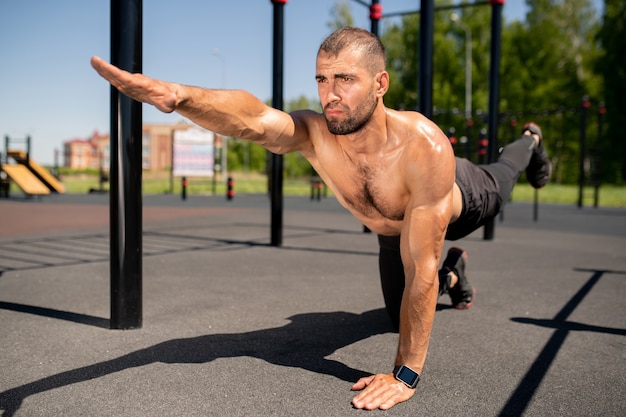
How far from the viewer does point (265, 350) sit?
9.41 ft

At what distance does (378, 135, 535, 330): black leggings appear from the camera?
9.78 feet

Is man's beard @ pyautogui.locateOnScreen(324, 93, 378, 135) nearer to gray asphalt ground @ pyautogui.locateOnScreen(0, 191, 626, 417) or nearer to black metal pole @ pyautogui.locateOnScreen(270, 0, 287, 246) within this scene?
gray asphalt ground @ pyautogui.locateOnScreen(0, 191, 626, 417)

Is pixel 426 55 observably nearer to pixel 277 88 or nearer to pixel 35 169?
pixel 277 88

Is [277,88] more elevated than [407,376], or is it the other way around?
[277,88]

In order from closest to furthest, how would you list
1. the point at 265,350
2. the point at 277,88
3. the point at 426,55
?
1. the point at 265,350
2. the point at 426,55
3. the point at 277,88

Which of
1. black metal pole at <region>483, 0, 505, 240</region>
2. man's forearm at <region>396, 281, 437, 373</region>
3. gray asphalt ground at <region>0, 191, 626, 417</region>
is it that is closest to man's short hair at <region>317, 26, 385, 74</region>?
man's forearm at <region>396, 281, 437, 373</region>

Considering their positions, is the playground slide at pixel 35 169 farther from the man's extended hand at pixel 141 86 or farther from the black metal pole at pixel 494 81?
the man's extended hand at pixel 141 86

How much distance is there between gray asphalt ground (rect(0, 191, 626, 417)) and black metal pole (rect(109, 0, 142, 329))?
0.18 metres

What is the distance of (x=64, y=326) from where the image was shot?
129 inches

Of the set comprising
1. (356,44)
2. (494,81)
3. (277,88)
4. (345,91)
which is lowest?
(345,91)

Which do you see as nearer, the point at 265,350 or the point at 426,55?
the point at 265,350

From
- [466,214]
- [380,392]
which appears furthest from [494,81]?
[380,392]

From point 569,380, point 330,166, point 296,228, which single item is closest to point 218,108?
point 330,166

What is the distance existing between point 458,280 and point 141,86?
2.66 m
